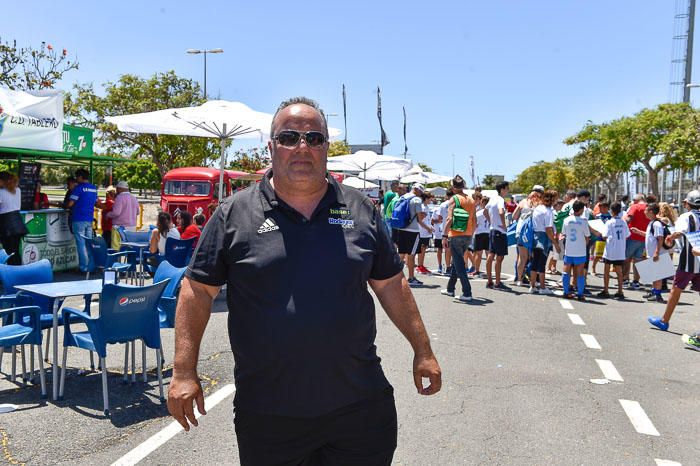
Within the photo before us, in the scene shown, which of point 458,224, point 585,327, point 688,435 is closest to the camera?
point 688,435

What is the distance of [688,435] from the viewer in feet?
16.0

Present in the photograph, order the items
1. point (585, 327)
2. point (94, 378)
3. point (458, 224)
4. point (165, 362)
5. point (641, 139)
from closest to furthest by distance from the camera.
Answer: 1. point (94, 378)
2. point (165, 362)
3. point (585, 327)
4. point (458, 224)
5. point (641, 139)

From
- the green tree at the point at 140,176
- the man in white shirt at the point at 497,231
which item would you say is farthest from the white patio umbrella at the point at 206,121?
the green tree at the point at 140,176

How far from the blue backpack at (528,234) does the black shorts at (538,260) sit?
4.9 inches

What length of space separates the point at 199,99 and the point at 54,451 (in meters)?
31.7

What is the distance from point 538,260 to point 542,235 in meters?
0.46

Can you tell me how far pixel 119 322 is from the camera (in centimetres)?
521

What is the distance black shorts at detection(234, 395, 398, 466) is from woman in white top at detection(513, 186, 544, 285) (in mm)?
9656

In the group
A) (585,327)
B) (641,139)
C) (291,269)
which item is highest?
(641,139)

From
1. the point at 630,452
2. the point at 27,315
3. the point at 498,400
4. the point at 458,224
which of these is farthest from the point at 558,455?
the point at 458,224

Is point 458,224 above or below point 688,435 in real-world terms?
above

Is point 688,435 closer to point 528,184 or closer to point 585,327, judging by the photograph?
point 585,327

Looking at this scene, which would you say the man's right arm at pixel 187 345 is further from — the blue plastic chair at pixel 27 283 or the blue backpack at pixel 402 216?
the blue backpack at pixel 402 216

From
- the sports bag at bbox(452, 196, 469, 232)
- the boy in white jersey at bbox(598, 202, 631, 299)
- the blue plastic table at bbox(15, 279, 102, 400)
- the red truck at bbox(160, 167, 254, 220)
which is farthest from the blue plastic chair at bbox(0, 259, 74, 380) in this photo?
the red truck at bbox(160, 167, 254, 220)
